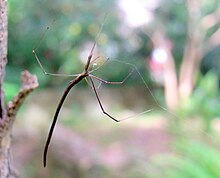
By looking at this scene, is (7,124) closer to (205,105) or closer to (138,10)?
(205,105)

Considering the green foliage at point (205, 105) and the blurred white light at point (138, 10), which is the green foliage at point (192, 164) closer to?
the green foliage at point (205, 105)

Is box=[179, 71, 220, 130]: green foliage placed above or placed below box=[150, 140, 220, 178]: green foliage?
below

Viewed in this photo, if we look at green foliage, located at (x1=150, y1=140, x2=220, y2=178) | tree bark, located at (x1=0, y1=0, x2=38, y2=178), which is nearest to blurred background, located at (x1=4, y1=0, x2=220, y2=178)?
green foliage, located at (x1=150, y1=140, x2=220, y2=178)

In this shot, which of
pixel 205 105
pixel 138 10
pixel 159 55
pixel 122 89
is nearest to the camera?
pixel 205 105

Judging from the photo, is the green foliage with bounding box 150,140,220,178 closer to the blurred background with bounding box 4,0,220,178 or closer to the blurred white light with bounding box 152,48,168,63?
the blurred background with bounding box 4,0,220,178

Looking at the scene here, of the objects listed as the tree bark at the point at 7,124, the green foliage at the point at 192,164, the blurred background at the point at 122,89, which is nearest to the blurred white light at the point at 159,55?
the blurred background at the point at 122,89

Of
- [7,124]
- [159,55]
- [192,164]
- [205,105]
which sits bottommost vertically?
[159,55]

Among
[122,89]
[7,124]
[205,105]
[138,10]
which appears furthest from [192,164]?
[122,89]
